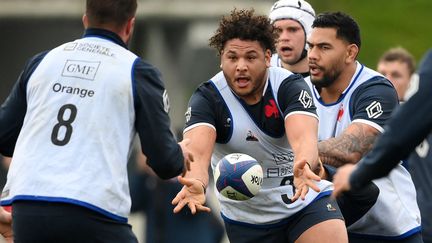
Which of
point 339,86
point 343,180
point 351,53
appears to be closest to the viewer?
point 343,180

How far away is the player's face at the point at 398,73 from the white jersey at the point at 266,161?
13.3ft

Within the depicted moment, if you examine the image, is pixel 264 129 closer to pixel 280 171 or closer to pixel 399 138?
pixel 280 171

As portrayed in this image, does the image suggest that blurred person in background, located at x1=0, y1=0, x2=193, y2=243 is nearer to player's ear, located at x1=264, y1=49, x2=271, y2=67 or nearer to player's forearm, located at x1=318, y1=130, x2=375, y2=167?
player's ear, located at x1=264, y1=49, x2=271, y2=67

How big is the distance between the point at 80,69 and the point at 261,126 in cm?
195

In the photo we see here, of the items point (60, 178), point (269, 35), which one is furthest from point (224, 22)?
point (60, 178)

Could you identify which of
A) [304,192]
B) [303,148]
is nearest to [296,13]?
[303,148]

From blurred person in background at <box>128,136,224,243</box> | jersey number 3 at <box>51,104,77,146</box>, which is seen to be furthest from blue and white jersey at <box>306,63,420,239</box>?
blurred person in background at <box>128,136,224,243</box>

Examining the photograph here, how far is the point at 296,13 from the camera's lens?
9.97 metres

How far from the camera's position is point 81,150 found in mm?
6621

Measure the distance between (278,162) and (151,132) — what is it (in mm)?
1939

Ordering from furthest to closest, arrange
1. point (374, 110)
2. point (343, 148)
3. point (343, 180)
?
1. point (374, 110)
2. point (343, 148)
3. point (343, 180)

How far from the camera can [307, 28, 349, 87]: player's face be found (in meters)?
8.95

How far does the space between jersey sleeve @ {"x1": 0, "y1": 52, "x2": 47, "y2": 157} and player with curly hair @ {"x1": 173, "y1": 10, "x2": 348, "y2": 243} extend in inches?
59.8

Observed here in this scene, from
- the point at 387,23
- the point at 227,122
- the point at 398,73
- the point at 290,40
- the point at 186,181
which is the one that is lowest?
the point at 186,181
